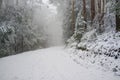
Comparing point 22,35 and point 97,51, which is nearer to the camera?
point 97,51

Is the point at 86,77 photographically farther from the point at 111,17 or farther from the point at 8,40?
the point at 8,40

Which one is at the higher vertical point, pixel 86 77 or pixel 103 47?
pixel 103 47

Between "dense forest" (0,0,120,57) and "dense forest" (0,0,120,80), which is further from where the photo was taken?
"dense forest" (0,0,120,57)

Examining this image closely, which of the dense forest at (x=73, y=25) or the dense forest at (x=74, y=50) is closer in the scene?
the dense forest at (x=74, y=50)

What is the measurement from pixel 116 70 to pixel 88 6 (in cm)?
1692

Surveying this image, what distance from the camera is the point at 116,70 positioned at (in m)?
5.99

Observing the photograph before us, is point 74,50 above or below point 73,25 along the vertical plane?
below

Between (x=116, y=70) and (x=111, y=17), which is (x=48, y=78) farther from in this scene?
(x=111, y=17)

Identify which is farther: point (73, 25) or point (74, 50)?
point (73, 25)

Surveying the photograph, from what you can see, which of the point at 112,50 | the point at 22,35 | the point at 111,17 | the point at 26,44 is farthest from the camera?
the point at 26,44

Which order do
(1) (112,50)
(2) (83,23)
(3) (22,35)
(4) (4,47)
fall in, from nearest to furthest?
(1) (112,50) → (2) (83,23) → (4) (4,47) → (3) (22,35)

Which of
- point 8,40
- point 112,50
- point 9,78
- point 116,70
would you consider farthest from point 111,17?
point 8,40

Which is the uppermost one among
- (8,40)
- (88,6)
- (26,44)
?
(88,6)

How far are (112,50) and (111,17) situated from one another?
21.1ft
